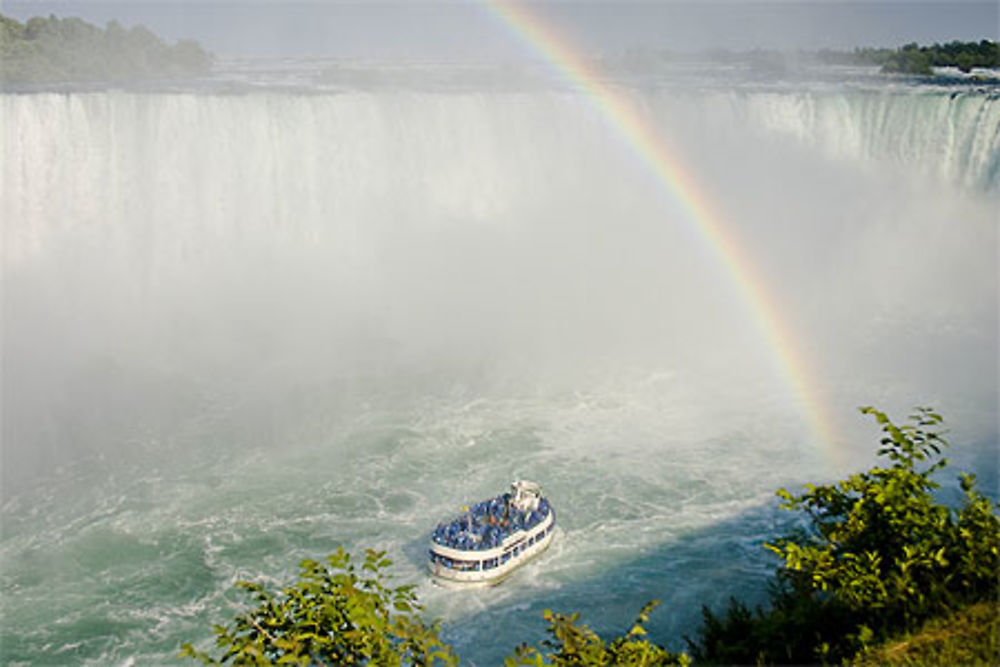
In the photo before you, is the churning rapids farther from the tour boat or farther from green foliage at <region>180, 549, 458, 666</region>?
green foliage at <region>180, 549, 458, 666</region>

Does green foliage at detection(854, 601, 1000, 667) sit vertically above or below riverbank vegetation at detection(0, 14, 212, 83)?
below

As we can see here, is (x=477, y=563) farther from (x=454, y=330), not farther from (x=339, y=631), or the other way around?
(x=454, y=330)

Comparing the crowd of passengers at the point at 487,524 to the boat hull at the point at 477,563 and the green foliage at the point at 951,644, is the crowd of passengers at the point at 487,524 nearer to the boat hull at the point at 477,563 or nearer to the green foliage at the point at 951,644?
the boat hull at the point at 477,563

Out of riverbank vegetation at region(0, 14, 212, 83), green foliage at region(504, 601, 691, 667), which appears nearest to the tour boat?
green foliage at region(504, 601, 691, 667)

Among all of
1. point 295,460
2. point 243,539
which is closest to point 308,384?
point 295,460

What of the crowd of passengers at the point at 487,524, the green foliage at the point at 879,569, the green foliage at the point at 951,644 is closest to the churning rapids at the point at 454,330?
the crowd of passengers at the point at 487,524

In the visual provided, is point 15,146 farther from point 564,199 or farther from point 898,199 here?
point 898,199
